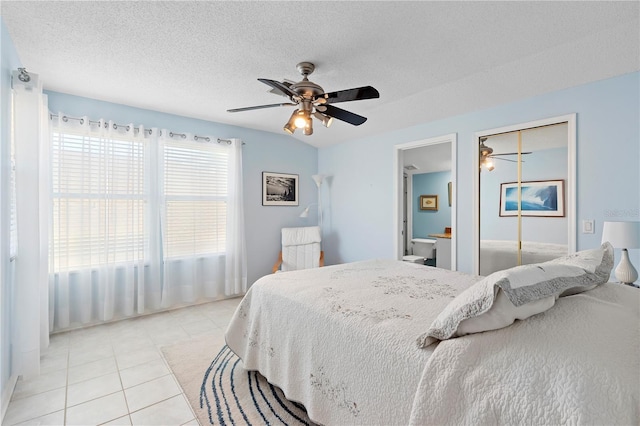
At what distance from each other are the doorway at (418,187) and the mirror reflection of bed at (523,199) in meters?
0.33

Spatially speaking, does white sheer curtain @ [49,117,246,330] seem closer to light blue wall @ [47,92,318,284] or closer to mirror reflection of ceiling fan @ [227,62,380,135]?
light blue wall @ [47,92,318,284]

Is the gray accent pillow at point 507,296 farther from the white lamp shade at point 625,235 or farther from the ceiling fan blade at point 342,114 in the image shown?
the ceiling fan blade at point 342,114

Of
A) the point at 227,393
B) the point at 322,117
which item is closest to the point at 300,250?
the point at 322,117

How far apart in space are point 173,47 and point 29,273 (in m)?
1.95

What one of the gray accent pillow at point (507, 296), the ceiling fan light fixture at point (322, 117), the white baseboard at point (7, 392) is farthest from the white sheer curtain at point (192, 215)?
the gray accent pillow at point (507, 296)

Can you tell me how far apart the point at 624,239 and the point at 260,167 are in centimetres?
393

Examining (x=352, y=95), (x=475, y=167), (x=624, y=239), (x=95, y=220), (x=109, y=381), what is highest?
(x=352, y=95)

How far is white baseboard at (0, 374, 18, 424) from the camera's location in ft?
6.13

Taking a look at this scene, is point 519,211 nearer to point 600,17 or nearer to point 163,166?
point 600,17

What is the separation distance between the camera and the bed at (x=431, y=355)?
86 centimetres

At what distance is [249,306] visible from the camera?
7.32 feet

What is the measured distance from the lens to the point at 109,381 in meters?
2.23

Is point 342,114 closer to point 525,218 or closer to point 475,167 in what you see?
point 475,167

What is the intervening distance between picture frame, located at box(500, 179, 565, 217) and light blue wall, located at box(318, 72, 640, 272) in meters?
0.17
